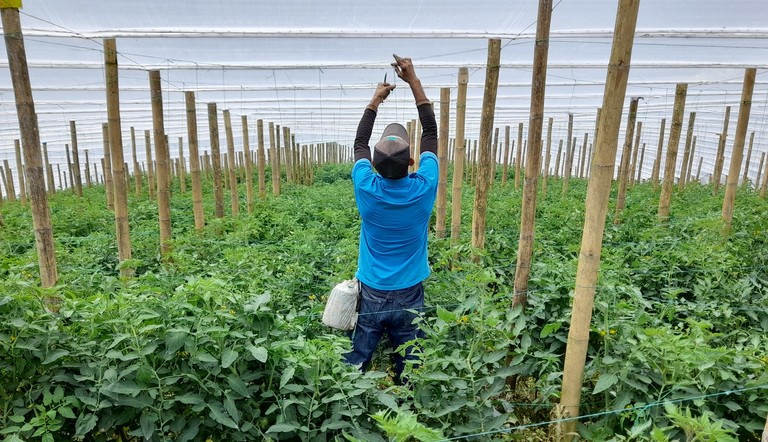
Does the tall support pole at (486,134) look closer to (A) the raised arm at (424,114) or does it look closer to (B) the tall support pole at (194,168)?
(A) the raised arm at (424,114)

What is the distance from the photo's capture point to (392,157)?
9.43 feet

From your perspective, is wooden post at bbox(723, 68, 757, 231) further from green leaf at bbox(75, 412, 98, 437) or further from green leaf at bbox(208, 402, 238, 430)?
green leaf at bbox(75, 412, 98, 437)

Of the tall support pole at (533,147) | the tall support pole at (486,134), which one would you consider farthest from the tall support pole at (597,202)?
the tall support pole at (486,134)

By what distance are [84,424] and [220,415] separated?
0.54 m

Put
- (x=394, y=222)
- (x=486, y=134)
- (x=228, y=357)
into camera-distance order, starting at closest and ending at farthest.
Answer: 1. (x=228, y=357)
2. (x=394, y=222)
3. (x=486, y=134)

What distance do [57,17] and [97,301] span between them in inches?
210

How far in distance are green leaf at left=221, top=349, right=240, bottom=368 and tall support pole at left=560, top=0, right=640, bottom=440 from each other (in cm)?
152

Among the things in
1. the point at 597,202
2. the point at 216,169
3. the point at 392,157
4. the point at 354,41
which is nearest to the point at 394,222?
the point at 392,157

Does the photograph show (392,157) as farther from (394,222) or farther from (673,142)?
(673,142)

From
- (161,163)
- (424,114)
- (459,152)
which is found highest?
(424,114)

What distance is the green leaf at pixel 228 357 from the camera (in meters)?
2.06

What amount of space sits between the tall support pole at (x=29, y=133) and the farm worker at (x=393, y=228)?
187cm

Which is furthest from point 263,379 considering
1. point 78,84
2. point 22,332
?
point 78,84

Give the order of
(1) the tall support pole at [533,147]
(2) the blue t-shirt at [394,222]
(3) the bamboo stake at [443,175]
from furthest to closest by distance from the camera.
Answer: (3) the bamboo stake at [443,175] → (2) the blue t-shirt at [394,222] → (1) the tall support pole at [533,147]
